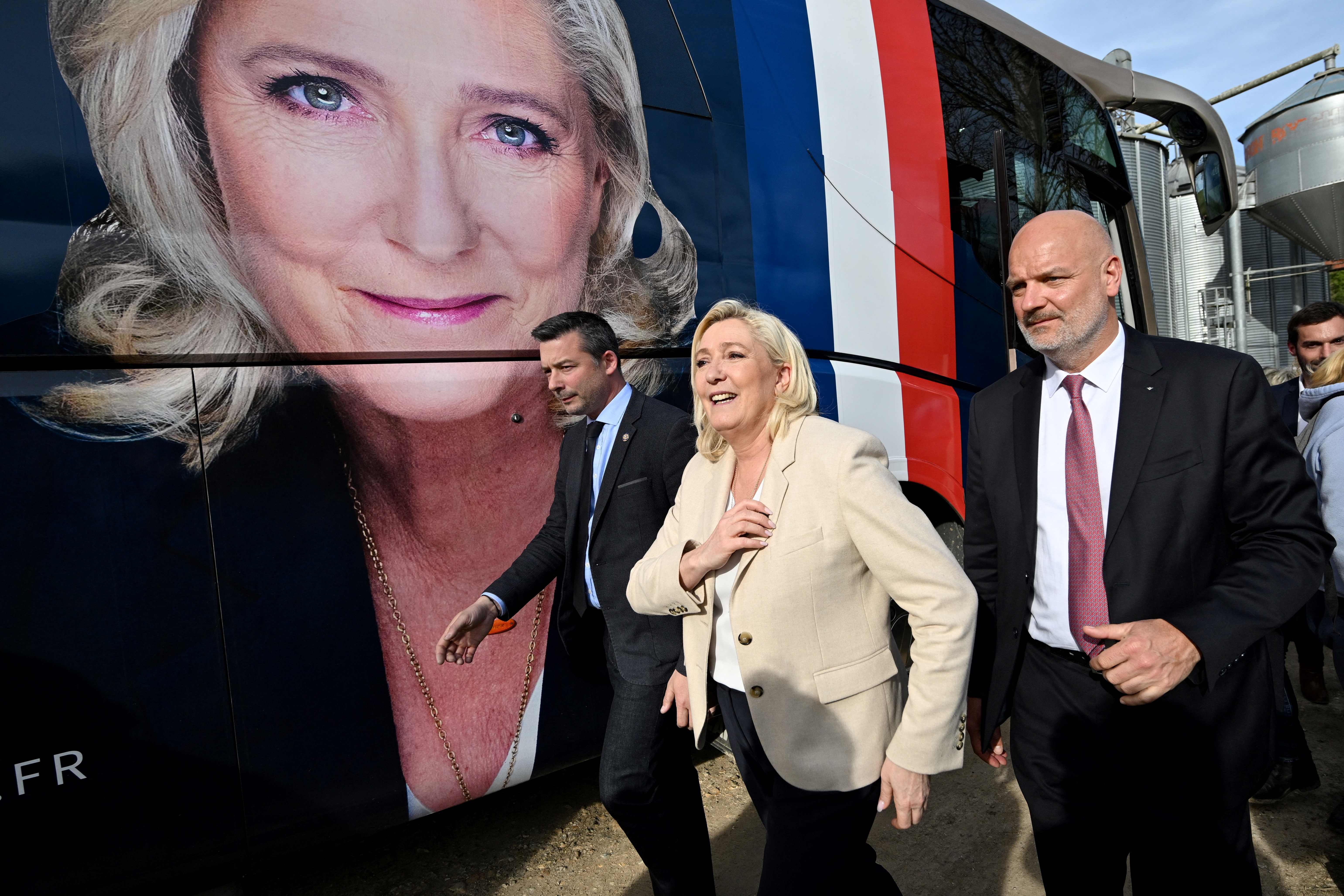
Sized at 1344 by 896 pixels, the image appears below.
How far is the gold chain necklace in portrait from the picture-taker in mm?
2125

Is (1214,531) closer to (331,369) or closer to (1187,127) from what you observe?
(331,369)

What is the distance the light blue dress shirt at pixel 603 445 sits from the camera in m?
2.31

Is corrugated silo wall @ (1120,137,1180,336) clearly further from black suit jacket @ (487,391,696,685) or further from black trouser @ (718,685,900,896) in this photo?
black trouser @ (718,685,900,896)

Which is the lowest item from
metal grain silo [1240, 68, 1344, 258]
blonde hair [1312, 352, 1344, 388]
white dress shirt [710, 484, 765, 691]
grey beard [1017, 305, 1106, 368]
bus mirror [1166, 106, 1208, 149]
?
white dress shirt [710, 484, 765, 691]

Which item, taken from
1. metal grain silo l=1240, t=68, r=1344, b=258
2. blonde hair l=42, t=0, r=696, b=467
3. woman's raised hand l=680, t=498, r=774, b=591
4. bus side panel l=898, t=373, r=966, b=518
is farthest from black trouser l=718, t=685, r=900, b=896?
metal grain silo l=1240, t=68, r=1344, b=258

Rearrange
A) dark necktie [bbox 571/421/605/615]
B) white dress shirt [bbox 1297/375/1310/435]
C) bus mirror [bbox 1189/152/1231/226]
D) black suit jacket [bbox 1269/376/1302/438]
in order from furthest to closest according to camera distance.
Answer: bus mirror [bbox 1189/152/1231/226], black suit jacket [bbox 1269/376/1302/438], white dress shirt [bbox 1297/375/1310/435], dark necktie [bbox 571/421/605/615]

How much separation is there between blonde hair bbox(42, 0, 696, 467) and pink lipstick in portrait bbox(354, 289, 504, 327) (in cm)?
27

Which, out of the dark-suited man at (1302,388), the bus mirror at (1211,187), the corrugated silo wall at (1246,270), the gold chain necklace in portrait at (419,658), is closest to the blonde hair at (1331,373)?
the dark-suited man at (1302,388)

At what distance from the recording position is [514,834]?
2.88 meters

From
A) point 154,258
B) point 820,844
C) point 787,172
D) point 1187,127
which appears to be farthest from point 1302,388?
point 154,258

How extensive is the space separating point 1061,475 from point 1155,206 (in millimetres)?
16015

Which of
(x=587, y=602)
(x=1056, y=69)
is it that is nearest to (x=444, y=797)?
(x=587, y=602)

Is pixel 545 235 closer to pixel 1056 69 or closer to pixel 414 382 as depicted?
pixel 414 382

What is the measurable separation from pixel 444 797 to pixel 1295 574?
203 centimetres
